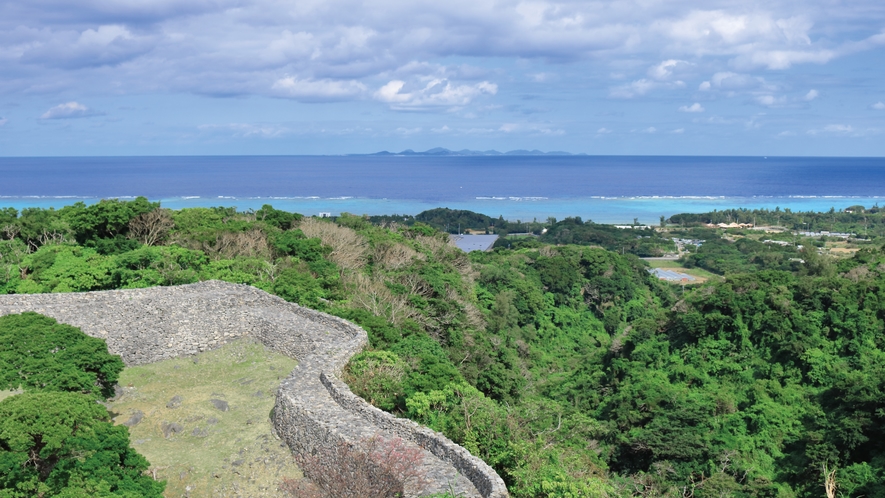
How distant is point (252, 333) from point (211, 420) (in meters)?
5.48

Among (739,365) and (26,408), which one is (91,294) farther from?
(739,365)

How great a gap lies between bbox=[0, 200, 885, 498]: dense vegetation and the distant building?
28.6m

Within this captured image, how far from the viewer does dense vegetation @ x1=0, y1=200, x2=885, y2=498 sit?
17.7 meters

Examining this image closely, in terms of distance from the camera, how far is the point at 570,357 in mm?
43656

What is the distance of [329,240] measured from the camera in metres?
37.9

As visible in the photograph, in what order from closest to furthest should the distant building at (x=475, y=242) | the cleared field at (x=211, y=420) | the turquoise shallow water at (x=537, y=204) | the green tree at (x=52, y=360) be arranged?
the cleared field at (x=211, y=420), the green tree at (x=52, y=360), the distant building at (x=475, y=242), the turquoise shallow water at (x=537, y=204)

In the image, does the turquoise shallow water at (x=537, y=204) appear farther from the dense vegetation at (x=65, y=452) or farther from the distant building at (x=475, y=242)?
the dense vegetation at (x=65, y=452)

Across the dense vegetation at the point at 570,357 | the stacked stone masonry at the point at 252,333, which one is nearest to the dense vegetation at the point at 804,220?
the dense vegetation at the point at 570,357

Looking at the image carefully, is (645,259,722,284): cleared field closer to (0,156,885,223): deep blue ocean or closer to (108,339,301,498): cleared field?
(0,156,885,223): deep blue ocean

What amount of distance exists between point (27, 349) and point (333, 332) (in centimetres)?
766

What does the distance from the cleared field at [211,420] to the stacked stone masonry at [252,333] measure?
481 millimetres

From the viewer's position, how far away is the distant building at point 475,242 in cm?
7219

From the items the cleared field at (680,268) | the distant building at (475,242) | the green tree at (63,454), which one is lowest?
the cleared field at (680,268)

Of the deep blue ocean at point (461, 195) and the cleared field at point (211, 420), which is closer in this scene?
the cleared field at point (211, 420)
